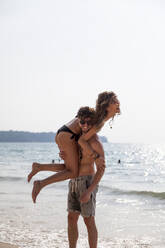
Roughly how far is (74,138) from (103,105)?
0.46 metres

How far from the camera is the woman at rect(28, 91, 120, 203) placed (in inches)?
136

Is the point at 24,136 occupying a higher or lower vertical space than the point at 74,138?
lower

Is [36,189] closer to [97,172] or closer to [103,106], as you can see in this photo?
[97,172]

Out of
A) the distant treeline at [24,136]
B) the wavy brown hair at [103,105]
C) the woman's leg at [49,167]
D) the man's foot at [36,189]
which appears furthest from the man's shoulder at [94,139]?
the distant treeline at [24,136]

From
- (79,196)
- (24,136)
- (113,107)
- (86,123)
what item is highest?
(113,107)

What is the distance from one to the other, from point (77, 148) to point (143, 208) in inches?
251

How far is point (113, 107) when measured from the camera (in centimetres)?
348

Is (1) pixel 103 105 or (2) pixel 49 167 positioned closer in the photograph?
(1) pixel 103 105

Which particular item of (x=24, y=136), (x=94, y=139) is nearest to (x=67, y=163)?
(x=94, y=139)

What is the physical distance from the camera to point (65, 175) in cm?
358

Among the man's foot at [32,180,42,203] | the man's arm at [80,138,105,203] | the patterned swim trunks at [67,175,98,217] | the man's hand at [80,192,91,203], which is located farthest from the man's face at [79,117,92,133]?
the man's foot at [32,180,42,203]

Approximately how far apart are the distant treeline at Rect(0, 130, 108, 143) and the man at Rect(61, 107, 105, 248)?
17828 centimetres

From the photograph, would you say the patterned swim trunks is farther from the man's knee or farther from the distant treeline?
the distant treeline

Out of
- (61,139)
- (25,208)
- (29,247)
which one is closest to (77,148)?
(61,139)
